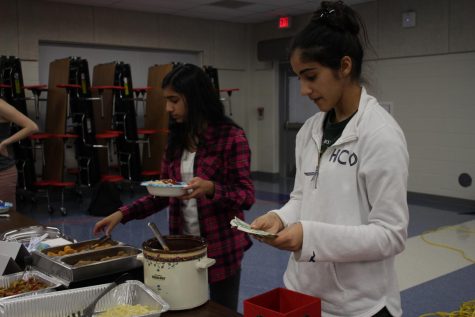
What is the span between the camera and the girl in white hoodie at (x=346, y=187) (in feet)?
3.83

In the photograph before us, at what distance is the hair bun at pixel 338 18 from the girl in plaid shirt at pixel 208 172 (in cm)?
74

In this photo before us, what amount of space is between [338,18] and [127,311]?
929mm

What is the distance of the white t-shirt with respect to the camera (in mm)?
1916

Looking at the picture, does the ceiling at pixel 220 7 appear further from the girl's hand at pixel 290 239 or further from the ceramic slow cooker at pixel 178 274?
the girl's hand at pixel 290 239

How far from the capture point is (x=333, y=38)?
4.06ft

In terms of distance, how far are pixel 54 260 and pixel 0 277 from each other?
18 cm

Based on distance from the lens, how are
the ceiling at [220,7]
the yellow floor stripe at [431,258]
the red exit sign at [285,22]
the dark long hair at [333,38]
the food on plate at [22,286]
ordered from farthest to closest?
the red exit sign at [285,22] < the ceiling at [220,7] < the yellow floor stripe at [431,258] < the food on plate at [22,286] < the dark long hair at [333,38]

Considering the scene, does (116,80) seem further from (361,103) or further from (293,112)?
(361,103)

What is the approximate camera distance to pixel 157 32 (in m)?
8.07

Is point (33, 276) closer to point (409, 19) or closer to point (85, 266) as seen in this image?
point (85, 266)

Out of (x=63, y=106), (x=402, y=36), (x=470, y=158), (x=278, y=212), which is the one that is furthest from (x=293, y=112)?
(x=278, y=212)

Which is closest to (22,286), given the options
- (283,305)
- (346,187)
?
(283,305)

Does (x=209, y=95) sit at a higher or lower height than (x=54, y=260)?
higher

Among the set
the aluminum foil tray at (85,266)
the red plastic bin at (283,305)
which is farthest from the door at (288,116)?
the red plastic bin at (283,305)
